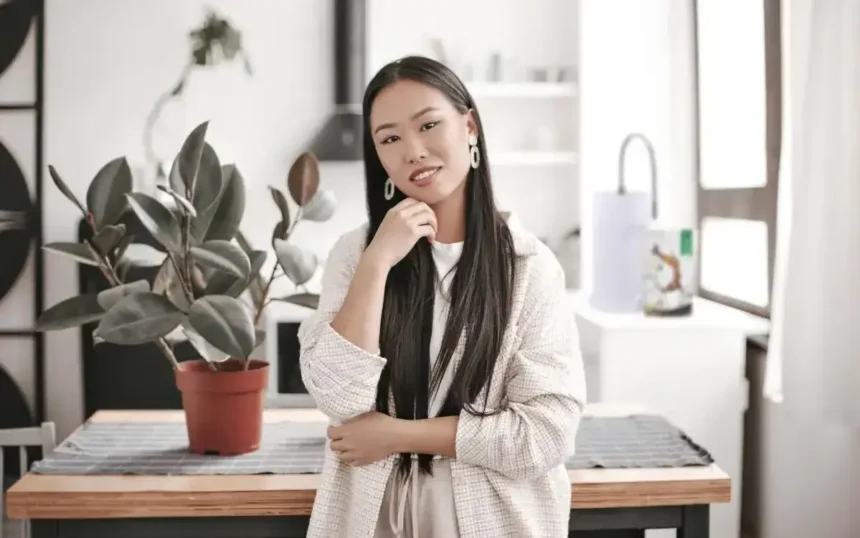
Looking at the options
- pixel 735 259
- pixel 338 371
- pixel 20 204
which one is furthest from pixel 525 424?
pixel 20 204

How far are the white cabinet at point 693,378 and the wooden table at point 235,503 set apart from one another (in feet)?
3.01

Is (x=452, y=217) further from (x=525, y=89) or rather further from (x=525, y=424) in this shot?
(x=525, y=89)

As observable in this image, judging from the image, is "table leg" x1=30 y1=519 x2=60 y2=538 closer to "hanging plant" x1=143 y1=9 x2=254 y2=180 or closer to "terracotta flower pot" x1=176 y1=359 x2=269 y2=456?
"terracotta flower pot" x1=176 y1=359 x2=269 y2=456

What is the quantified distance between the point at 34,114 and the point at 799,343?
2.80 m

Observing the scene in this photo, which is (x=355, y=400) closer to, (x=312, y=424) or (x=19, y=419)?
(x=312, y=424)

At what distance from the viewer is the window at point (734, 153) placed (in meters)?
2.66

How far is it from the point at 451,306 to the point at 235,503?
17.0 inches

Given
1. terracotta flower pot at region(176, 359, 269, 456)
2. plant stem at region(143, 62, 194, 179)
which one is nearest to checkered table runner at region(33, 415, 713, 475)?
terracotta flower pot at region(176, 359, 269, 456)

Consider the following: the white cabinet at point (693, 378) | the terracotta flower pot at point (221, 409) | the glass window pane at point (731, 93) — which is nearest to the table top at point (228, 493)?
the terracotta flower pot at point (221, 409)

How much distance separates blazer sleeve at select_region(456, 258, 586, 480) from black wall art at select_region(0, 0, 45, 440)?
261 centimetres

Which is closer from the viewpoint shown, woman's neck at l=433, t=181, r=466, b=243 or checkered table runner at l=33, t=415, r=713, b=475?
woman's neck at l=433, t=181, r=466, b=243

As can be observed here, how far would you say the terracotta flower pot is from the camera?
4.91 ft

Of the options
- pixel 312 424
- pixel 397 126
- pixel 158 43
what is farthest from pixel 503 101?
pixel 397 126

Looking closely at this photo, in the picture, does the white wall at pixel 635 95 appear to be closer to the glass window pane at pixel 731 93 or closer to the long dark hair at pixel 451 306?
the glass window pane at pixel 731 93
